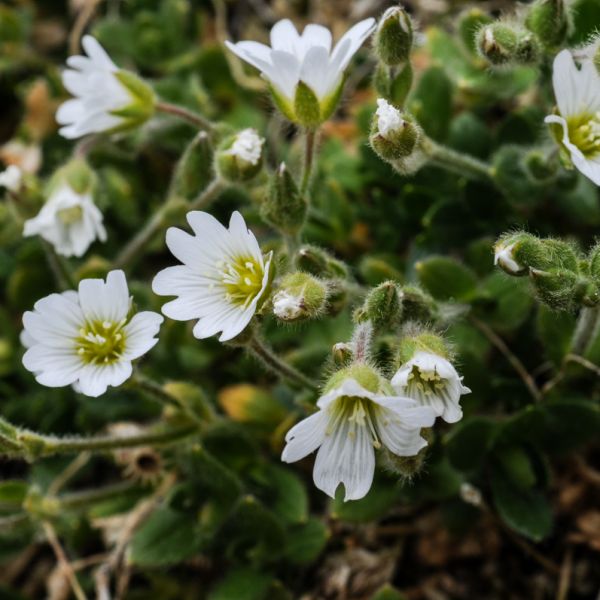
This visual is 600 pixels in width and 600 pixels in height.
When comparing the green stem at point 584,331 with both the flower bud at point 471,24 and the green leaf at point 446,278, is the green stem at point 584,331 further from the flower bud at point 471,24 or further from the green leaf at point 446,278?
the flower bud at point 471,24

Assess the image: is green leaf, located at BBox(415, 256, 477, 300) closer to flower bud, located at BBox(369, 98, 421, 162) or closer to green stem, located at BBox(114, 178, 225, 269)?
flower bud, located at BBox(369, 98, 421, 162)

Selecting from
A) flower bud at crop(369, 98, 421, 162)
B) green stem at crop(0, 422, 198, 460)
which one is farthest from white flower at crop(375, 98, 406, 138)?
green stem at crop(0, 422, 198, 460)

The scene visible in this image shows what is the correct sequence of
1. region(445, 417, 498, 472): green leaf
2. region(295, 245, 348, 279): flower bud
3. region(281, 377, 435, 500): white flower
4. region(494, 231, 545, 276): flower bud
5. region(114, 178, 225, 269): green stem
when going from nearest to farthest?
region(281, 377, 435, 500): white flower, region(494, 231, 545, 276): flower bud, region(295, 245, 348, 279): flower bud, region(445, 417, 498, 472): green leaf, region(114, 178, 225, 269): green stem

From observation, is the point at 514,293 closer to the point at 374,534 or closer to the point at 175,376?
the point at 374,534

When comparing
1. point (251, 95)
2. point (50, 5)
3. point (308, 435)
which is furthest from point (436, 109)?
point (50, 5)

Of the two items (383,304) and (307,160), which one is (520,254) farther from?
(307,160)

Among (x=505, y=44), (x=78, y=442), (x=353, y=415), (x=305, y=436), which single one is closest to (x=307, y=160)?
(x=505, y=44)
